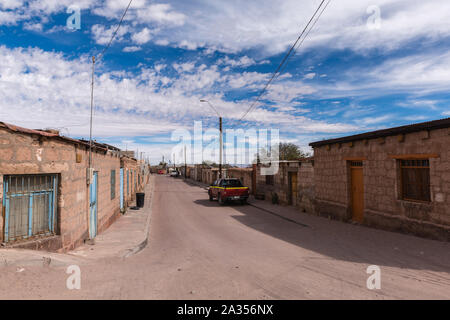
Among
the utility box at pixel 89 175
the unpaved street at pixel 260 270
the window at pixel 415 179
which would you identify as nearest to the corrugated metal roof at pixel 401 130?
the window at pixel 415 179

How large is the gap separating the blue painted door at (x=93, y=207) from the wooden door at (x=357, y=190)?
10.2 metres

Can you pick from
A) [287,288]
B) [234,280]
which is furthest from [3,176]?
[287,288]

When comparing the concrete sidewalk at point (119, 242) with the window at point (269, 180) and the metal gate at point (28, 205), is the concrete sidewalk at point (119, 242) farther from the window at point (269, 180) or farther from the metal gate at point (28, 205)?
the window at point (269, 180)

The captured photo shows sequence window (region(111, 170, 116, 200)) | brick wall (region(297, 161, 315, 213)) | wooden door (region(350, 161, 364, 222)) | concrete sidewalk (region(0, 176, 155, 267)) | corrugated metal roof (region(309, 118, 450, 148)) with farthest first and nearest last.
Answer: brick wall (region(297, 161, 315, 213))
window (region(111, 170, 116, 200))
wooden door (region(350, 161, 364, 222))
corrugated metal roof (region(309, 118, 450, 148))
concrete sidewalk (region(0, 176, 155, 267))

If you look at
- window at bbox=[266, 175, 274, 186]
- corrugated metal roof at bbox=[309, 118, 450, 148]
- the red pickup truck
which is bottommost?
the red pickup truck

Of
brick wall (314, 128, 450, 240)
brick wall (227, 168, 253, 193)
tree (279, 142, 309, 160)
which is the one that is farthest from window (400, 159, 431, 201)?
tree (279, 142, 309, 160)

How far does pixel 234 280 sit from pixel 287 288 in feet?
3.26

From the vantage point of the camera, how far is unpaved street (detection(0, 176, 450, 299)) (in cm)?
444

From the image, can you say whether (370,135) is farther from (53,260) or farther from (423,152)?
(53,260)

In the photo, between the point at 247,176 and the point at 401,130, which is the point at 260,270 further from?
the point at 247,176

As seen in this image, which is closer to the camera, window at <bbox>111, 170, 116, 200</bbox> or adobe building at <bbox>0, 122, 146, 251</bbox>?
adobe building at <bbox>0, 122, 146, 251</bbox>

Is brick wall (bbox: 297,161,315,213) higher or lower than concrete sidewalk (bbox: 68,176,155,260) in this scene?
higher

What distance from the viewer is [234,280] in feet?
17.0

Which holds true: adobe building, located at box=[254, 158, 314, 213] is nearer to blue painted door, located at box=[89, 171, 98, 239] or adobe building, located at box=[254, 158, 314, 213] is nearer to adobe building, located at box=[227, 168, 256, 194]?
adobe building, located at box=[227, 168, 256, 194]
